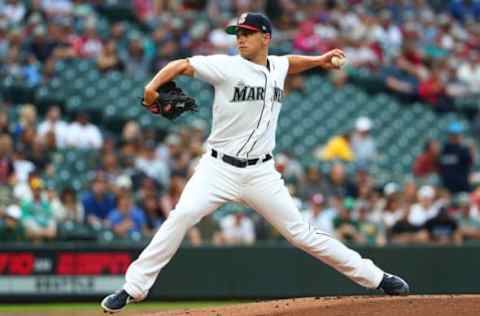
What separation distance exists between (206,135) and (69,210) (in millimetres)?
3025

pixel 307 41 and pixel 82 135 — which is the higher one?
pixel 307 41

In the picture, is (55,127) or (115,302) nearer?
(115,302)

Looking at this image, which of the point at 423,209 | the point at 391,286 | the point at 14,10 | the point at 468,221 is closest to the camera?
the point at 391,286

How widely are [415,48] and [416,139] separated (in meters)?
2.48

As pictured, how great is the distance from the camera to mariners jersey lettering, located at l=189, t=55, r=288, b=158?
7.38 m

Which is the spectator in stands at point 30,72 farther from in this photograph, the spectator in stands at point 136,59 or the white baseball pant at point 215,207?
the white baseball pant at point 215,207

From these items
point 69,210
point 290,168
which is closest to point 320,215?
point 290,168

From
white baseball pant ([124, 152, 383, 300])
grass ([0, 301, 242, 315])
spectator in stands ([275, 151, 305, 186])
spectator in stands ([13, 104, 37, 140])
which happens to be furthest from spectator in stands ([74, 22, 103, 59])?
white baseball pant ([124, 152, 383, 300])

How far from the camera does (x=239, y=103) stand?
7.43m

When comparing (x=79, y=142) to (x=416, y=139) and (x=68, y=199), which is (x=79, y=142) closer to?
(x=68, y=199)

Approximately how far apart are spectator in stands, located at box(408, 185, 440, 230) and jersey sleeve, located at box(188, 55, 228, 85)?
636cm

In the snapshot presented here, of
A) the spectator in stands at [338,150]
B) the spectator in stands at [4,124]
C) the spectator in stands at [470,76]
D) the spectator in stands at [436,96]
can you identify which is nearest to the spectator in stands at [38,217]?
the spectator in stands at [4,124]

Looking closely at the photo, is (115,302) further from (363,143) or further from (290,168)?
(363,143)

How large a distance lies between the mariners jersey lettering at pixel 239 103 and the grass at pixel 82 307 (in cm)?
435
